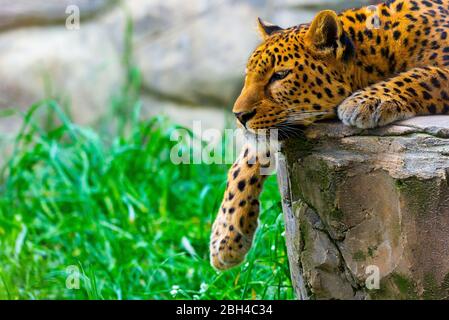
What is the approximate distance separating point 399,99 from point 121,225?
317 centimetres

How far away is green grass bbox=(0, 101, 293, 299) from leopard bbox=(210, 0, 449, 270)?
1.07m

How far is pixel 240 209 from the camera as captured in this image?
3961mm

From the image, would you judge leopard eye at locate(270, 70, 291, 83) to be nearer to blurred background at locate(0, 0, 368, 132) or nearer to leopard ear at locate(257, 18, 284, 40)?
leopard ear at locate(257, 18, 284, 40)

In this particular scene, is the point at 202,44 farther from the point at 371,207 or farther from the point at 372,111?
the point at 371,207

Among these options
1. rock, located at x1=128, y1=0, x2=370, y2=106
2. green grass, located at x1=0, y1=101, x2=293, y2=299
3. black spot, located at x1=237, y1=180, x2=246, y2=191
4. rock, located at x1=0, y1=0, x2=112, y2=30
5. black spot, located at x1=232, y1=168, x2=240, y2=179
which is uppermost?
rock, located at x1=0, y1=0, x2=112, y2=30

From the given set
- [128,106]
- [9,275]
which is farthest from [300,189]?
[128,106]

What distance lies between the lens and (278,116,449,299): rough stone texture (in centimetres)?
309

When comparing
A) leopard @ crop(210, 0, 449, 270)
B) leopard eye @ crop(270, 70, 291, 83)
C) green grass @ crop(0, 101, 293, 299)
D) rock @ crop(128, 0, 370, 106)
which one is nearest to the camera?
leopard @ crop(210, 0, 449, 270)

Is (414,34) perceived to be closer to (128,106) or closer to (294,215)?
(294,215)

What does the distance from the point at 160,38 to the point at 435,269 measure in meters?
5.52

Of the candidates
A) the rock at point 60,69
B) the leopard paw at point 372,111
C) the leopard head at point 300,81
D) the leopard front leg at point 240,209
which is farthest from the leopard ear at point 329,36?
the rock at point 60,69

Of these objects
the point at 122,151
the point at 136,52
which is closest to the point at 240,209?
the point at 122,151

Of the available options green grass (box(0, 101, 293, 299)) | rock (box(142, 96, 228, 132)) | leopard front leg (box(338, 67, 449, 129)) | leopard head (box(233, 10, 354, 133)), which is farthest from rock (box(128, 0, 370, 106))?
leopard front leg (box(338, 67, 449, 129))

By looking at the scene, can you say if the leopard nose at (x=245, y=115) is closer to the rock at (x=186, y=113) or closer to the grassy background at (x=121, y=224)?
the grassy background at (x=121, y=224)
